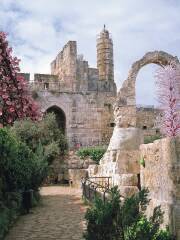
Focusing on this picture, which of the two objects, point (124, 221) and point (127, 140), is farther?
point (127, 140)

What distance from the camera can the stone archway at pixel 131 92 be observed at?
43.5 feet

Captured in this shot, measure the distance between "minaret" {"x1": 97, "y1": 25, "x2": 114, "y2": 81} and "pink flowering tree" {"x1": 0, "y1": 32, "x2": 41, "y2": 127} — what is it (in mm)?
37226

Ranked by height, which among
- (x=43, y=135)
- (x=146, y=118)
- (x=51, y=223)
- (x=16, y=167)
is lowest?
(x=51, y=223)

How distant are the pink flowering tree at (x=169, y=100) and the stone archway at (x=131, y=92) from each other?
3278 millimetres

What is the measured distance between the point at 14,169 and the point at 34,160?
286 centimetres

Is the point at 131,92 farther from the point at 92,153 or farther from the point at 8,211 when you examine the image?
the point at 8,211

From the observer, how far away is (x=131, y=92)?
51.3 feet

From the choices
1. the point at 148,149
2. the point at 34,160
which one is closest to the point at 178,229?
the point at 148,149

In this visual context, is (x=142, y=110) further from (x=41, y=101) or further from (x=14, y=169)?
(x=14, y=169)

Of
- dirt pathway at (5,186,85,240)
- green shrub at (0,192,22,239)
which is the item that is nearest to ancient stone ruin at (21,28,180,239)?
dirt pathway at (5,186,85,240)

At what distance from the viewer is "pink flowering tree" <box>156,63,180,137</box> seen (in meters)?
8.06

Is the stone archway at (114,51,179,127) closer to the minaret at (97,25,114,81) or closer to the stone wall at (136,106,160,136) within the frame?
the stone wall at (136,106,160,136)

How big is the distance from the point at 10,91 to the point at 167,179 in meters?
2.87

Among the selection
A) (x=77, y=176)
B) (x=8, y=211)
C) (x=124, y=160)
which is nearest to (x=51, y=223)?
(x=8, y=211)
